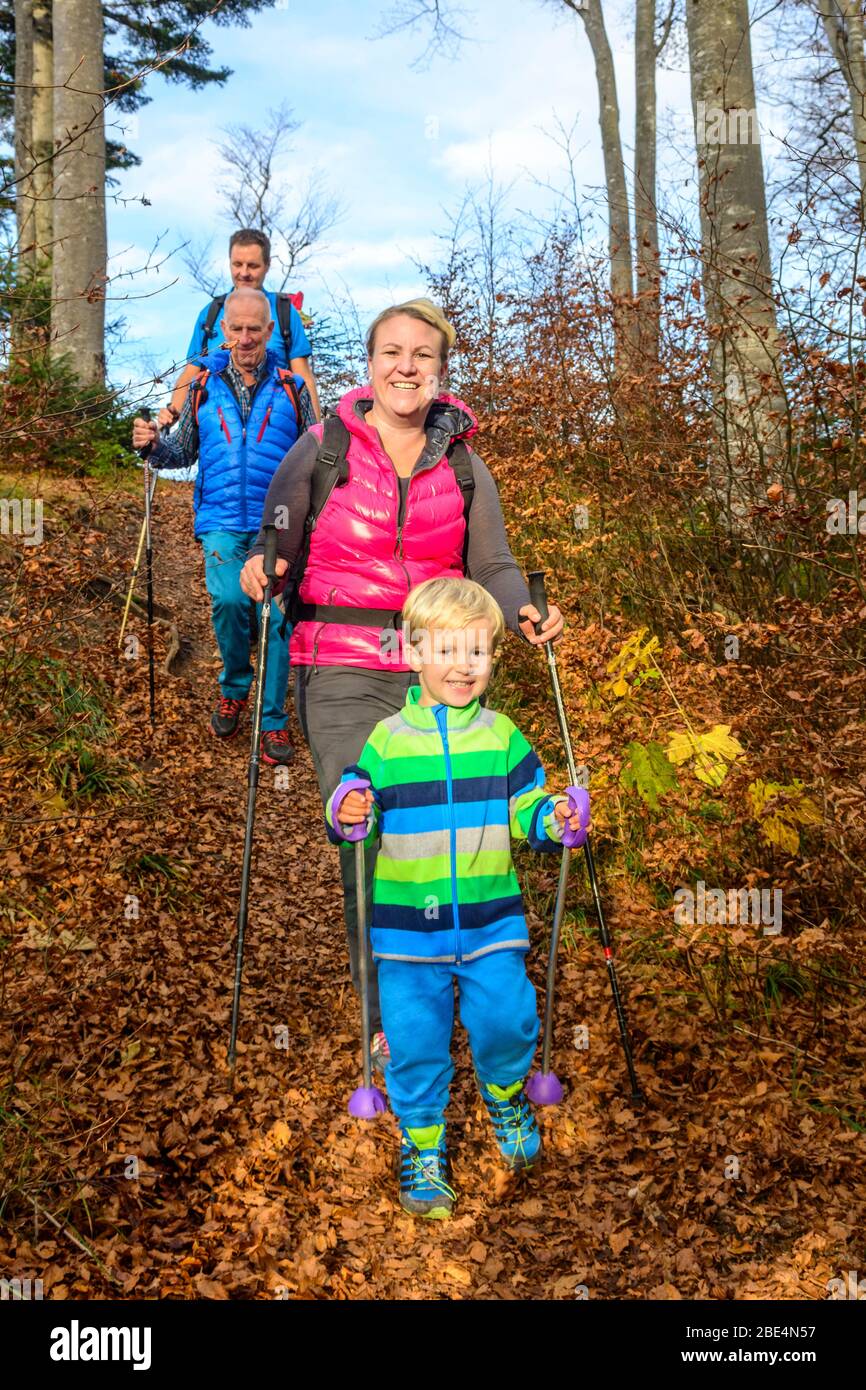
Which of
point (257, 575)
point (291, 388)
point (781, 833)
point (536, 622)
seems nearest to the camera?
point (536, 622)

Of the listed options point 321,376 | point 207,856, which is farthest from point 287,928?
point 321,376

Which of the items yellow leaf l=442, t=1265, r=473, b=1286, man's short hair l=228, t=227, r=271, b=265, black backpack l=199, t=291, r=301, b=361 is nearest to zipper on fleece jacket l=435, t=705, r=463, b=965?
yellow leaf l=442, t=1265, r=473, b=1286

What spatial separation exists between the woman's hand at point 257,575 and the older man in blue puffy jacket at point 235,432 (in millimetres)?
2409

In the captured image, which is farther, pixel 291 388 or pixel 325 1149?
pixel 291 388

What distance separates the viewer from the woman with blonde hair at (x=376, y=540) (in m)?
3.78

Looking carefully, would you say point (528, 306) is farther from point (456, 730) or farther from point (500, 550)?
point (456, 730)

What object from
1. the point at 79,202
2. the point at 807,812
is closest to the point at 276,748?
the point at 807,812

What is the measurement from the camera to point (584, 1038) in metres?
4.42

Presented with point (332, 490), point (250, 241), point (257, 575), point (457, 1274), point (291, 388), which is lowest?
point (457, 1274)

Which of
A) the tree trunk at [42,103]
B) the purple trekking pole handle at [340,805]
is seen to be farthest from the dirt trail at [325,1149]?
the tree trunk at [42,103]

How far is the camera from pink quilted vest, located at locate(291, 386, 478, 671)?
3.82m

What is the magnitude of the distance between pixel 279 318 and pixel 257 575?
360 centimetres

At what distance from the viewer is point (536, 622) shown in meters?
3.77

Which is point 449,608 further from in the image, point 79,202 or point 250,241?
point 79,202
